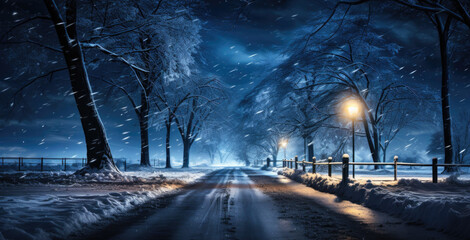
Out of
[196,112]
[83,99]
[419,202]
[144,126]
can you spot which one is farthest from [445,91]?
[196,112]

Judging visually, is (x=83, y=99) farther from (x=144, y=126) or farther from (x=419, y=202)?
(x=419, y=202)

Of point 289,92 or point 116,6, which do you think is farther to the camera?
point 289,92

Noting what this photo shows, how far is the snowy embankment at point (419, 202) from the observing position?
257 inches

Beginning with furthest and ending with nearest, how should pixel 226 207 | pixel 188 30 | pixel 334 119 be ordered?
1. pixel 334 119
2. pixel 188 30
3. pixel 226 207

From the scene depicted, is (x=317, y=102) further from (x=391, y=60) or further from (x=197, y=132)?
(x=197, y=132)

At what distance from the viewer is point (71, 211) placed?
24.0ft

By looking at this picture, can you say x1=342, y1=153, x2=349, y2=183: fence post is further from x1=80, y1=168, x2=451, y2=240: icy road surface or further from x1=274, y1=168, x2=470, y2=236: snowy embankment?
x1=80, y1=168, x2=451, y2=240: icy road surface

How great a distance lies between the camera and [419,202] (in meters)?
8.29

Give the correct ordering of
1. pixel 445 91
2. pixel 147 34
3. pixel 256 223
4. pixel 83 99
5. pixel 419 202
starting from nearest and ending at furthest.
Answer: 1. pixel 256 223
2. pixel 419 202
3. pixel 83 99
4. pixel 147 34
5. pixel 445 91

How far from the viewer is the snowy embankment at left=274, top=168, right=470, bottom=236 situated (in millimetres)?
6517

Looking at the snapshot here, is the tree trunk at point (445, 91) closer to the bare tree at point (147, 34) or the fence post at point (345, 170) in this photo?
the fence post at point (345, 170)

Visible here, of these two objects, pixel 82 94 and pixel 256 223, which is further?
pixel 82 94

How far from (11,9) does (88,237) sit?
54.6ft

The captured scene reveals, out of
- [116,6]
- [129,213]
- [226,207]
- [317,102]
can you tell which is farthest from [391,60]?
[129,213]
